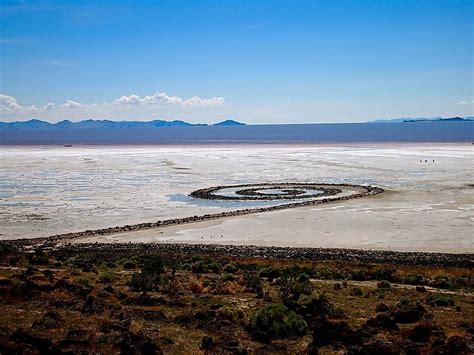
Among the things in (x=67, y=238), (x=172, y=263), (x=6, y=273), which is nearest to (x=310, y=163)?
(x=67, y=238)

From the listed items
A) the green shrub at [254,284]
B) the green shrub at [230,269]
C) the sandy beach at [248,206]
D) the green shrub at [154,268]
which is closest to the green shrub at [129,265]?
the green shrub at [154,268]

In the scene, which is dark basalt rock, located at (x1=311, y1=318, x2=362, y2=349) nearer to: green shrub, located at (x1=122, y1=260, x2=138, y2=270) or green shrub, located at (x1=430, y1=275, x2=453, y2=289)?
green shrub, located at (x1=430, y1=275, x2=453, y2=289)

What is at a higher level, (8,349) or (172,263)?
(8,349)

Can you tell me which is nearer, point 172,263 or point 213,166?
point 172,263

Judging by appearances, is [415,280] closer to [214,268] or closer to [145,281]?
[214,268]

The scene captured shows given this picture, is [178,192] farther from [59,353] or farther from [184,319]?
[59,353]

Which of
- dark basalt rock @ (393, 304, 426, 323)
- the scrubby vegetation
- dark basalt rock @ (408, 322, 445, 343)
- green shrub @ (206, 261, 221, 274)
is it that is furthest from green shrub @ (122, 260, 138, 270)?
dark basalt rock @ (408, 322, 445, 343)

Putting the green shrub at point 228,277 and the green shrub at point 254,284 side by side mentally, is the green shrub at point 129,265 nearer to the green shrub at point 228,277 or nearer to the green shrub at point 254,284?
the green shrub at point 228,277
